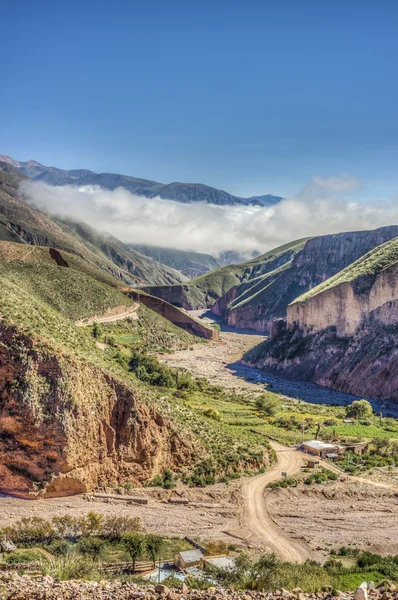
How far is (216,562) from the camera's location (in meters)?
19.9

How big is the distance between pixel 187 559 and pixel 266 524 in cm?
696

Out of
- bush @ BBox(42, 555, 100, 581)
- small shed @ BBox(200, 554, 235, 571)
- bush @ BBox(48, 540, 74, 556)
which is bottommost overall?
bush @ BBox(48, 540, 74, 556)

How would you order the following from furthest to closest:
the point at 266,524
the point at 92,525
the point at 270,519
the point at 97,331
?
the point at 97,331
the point at 270,519
the point at 266,524
the point at 92,525

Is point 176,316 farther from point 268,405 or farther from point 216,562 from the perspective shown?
point 216,562

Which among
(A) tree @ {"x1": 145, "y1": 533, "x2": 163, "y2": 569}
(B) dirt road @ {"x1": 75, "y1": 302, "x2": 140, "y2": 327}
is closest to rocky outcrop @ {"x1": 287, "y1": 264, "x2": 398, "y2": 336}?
(B) dirt road @ {"x1": 75, "y1": 302, "x2": 140, "y2": 327}

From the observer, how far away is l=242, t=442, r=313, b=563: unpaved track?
2312cm

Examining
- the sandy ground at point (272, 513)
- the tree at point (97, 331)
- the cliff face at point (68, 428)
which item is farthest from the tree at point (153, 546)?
the tree at point (97, 331)

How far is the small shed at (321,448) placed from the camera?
3969cm

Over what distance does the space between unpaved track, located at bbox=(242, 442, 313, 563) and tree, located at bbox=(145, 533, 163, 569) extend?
4.55 metres

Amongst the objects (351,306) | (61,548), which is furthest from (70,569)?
(351,306)

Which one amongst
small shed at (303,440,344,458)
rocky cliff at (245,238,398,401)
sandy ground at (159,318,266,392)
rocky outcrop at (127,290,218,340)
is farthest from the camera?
rocky outcrop at (127,290,218,340)

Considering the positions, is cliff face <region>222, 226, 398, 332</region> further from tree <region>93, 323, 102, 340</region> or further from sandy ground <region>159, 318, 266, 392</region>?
tree <region>93, 323, 102, 340</region>

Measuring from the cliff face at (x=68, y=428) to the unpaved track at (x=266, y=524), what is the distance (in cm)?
446

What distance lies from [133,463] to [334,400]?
47.4 metres
